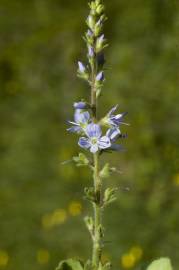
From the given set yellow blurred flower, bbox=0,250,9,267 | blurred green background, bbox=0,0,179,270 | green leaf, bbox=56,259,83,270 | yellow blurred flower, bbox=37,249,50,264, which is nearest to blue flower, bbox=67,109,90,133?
green leaf, bbox=56,259,83,270

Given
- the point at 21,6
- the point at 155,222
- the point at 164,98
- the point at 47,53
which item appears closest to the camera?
the point at 155,222

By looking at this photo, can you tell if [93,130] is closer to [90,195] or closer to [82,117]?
[82,117]

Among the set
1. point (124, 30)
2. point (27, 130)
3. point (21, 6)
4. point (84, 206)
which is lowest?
point (84, 206)

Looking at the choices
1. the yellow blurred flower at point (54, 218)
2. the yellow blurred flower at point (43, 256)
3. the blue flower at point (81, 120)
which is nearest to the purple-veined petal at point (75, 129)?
the blue flower at point (81, 120)

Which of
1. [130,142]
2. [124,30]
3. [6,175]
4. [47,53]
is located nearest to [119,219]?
[130,142]

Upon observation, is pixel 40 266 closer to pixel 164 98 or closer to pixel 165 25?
pixel 164 98

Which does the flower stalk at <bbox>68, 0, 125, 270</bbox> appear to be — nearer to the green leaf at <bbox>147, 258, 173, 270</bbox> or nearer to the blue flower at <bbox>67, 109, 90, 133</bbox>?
the blue flower at <bbox>67, 109, 90, 133</bbox>

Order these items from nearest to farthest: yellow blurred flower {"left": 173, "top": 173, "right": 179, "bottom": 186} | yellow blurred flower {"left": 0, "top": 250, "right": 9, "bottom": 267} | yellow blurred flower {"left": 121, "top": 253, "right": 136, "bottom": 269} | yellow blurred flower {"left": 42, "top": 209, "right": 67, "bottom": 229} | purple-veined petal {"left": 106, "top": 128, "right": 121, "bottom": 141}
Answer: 1. purple-veined petal {"left": 106, "top": 128, "right": 121, "bottom": 141}
2. yellow blurred flower {"left": 121, "top": 253, "right": 136, "bottom": 269}
3. yellow blurred flower {"left": 173, "top": 173, "right": 179, "bottom": 186}
4. yellow blurred flower {"left": 0, "top": 250, "right": 9, "bottom": 267}
5. yellow blurred flower {"left": 42, "top": 209, "right": 67, "bottom": 229}

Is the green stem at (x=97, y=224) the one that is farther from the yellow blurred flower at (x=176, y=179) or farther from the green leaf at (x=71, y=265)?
the yellow blurred flower at (x=176, y=179)
